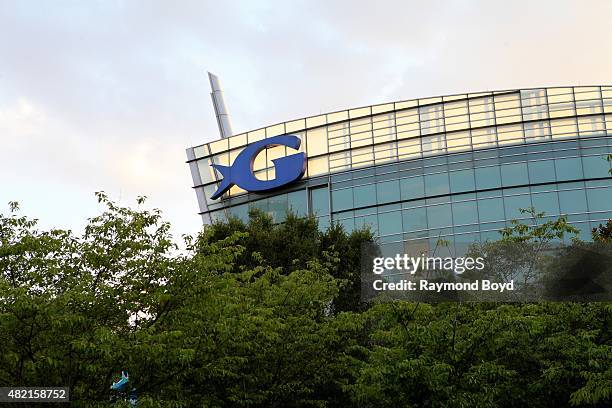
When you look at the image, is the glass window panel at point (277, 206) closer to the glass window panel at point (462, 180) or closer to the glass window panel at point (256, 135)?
the glass window panel at point (256, 135)

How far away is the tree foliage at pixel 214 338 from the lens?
1452 centimetres

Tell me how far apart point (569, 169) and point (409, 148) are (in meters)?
10.3

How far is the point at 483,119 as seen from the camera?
47.4 metres

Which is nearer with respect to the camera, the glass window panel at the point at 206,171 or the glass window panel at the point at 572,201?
the glass window panel at the point at 572,201

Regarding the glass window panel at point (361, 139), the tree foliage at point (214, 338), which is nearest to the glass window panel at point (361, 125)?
the glass window panel at point (361, 139)

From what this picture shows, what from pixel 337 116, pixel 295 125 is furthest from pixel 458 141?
pixel 295 125

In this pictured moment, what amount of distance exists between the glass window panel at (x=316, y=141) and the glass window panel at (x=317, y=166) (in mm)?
497

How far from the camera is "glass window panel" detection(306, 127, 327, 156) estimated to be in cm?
5075

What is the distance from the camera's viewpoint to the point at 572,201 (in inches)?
1743

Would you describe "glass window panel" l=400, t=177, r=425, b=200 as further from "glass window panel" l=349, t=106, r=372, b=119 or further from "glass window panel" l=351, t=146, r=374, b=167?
"glass window panel" l=349, t=106, r=372, b=119

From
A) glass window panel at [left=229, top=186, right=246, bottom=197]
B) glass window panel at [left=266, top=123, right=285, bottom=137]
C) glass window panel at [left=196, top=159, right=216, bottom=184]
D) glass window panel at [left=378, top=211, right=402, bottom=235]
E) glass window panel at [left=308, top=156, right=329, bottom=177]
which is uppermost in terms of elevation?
glass window panel at [left=266, top=123, right=285, bottom=137]

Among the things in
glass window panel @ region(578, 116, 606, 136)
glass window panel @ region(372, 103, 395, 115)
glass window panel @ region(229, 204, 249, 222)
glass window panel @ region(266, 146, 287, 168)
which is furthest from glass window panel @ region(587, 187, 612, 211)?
glass window panel @ region(229, 204, 249, 222)

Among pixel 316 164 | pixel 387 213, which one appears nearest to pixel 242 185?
pixel 316 164

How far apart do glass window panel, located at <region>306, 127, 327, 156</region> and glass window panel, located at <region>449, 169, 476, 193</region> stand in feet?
30.9
